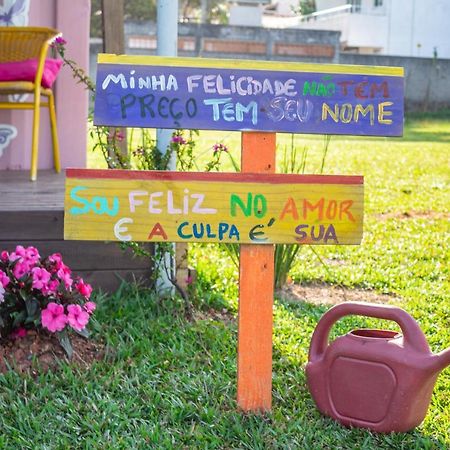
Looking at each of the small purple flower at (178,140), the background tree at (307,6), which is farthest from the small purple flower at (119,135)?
the background tree at (307,6)

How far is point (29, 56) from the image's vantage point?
212 inches

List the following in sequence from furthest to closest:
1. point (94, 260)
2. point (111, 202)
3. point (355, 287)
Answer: point (355, 287) → point (94, 260) → point (111, 202)

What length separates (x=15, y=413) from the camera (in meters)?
2.91

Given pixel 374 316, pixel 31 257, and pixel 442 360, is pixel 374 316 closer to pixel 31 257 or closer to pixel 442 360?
pixel 442 360

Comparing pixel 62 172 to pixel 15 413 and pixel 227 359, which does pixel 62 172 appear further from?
pixel 15 413

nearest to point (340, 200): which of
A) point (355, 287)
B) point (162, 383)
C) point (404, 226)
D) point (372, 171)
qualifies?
point (162, 383)

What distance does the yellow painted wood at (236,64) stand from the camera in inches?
112

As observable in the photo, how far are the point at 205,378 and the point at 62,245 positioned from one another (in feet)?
3.76

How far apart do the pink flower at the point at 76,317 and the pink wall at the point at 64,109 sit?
281 centimetres

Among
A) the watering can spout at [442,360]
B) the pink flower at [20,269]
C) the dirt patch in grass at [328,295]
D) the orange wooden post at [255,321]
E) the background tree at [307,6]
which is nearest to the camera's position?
the watering can spout at [442,360]

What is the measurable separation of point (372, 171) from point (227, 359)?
20.6 ft

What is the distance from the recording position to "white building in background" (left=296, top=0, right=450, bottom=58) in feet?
97.6

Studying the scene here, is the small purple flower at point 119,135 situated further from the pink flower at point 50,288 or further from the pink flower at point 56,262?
the pink flower at point 50,288

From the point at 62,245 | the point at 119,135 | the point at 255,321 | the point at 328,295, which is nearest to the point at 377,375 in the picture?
the point at 255,321
